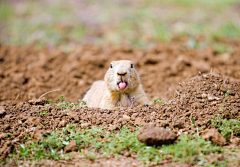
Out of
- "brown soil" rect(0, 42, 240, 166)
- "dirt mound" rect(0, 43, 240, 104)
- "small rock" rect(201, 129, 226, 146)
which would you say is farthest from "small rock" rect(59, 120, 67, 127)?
"dirt mound" rect(0, 43, 240, 104)

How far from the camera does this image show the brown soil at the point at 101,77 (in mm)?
4191

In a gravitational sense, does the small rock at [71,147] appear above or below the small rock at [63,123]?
below

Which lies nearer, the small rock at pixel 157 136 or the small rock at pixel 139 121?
the small rock at pixel 157 136

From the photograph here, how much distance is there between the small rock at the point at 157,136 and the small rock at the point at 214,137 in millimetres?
380

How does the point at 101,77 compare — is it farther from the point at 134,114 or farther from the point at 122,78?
the point at 134,114

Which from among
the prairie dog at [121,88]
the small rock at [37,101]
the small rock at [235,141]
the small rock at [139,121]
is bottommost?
the small rock at [235,141]

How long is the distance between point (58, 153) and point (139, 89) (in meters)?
2.19

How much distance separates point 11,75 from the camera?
7.92 metres

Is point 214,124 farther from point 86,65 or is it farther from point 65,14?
point 65,14

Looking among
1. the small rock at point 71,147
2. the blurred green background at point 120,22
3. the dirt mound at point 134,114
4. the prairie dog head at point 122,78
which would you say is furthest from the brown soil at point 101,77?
the blurred green background at point 120,22

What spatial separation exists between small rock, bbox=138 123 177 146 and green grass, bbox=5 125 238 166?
60 millimetres

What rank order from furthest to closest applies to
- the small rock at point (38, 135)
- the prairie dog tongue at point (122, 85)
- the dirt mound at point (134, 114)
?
the prairie dog tongue at point (122, 85) → the dirt mound at point (134, 114) → the small rock at point (38, 135)

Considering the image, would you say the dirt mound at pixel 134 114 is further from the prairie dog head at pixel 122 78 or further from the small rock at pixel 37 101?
the prairie dog head at pixel 122 78

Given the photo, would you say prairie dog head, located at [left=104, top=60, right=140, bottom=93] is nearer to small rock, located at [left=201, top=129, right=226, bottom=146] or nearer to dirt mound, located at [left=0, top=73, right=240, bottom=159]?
dirt mound, located at [left=0, top=73, right=240, bottom=159]
